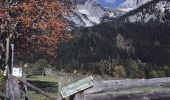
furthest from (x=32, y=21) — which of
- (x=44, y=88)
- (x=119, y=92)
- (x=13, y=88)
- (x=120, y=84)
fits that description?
(x=119, y=92)

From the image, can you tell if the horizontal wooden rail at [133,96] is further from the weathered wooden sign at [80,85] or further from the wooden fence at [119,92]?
the weathered wooden sign at [80,85]

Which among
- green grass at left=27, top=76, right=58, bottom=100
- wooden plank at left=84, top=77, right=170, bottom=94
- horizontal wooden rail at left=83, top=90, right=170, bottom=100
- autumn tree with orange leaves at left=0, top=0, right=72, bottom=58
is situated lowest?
green grass at left=27, top=76, right=58, bottom=100

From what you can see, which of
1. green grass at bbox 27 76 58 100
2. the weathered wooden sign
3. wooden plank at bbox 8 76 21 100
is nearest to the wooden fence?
the weathered wooden sign

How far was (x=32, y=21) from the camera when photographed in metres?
38.0

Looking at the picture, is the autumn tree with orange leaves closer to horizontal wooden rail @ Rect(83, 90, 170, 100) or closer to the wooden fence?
the wooden fence

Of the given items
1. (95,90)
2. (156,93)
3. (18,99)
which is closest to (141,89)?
(156,93)

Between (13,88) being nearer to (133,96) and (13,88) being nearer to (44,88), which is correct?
(133,96)

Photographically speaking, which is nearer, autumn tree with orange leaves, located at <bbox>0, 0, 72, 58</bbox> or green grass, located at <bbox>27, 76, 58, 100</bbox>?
green grass, located at <bbox>27, 76, 58, 100</bbox>

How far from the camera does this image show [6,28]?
37.8 metres

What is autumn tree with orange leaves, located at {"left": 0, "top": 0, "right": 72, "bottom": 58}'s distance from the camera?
37.5 m

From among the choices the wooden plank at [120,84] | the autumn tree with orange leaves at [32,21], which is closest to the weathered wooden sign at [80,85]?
the wooden plank at [120,84]

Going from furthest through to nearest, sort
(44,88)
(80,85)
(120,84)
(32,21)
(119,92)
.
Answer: (44,88) < (32,21) < (120,84) < (119,92) < (80,85)

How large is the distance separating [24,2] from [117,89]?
26.9 m

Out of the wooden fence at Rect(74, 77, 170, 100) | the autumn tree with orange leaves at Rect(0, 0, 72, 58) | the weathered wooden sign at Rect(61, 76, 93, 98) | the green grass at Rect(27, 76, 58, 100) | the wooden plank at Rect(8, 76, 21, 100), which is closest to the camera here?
the weathered wooden sign at Rect(61, 76, 93, 98)
